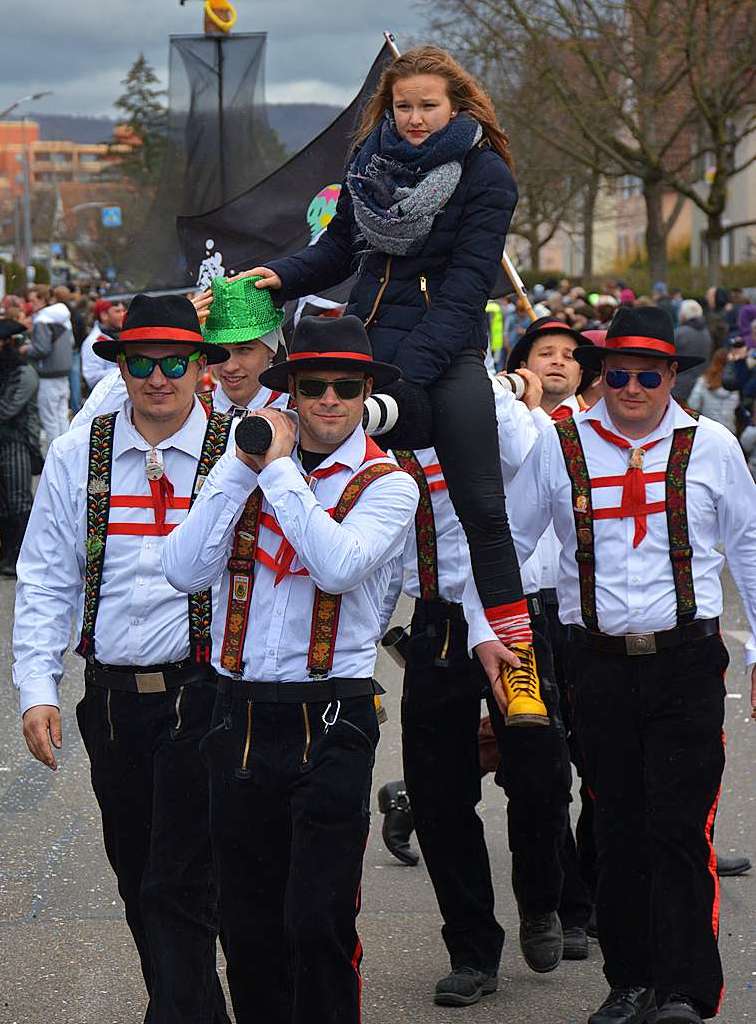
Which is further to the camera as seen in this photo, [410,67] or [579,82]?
[579,82]

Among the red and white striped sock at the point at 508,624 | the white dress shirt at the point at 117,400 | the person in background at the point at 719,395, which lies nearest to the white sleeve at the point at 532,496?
the red and white striped sock at the point at 508,624

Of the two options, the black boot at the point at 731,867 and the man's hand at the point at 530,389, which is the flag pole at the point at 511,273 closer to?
the man's hand at the point at 530,389

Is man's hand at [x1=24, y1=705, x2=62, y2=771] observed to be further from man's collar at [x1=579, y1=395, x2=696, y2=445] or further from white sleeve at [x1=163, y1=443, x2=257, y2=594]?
man's collar at [x1=579, y1=395, x2=696, y2=445]

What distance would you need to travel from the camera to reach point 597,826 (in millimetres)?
5285

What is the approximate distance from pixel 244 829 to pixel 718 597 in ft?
5.54

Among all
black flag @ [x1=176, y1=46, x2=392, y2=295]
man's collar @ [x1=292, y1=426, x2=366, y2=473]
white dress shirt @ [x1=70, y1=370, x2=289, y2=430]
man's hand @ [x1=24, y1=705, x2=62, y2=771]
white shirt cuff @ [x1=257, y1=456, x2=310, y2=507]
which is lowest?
man's hand @ [x1=24, y1=705, x2=62, y2=771]

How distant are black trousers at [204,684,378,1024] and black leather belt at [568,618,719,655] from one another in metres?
0.98

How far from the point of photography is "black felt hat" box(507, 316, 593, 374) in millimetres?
6996

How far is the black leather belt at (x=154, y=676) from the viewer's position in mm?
4762

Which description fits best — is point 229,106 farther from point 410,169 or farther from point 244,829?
point 244,829

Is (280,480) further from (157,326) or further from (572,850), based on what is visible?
(572,850)

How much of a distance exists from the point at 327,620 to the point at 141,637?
64 cm

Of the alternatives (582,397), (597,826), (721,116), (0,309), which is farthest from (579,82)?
(597,826)

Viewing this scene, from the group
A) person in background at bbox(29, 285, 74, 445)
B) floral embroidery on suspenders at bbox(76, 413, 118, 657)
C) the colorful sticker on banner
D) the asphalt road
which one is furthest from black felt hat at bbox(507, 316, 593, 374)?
person in background at bbox(29, 285, 74, 445)
